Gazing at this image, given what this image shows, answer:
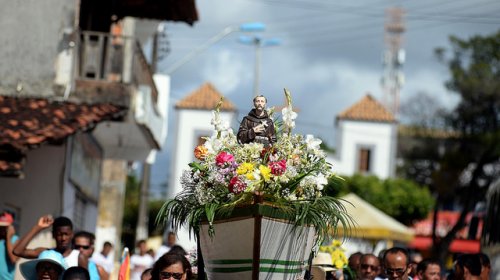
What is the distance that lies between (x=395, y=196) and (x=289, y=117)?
171 ft

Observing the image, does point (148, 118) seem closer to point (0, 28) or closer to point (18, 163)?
point (0, 28)

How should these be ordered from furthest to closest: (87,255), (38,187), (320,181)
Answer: (38,187)
(87,255)
(320,181)

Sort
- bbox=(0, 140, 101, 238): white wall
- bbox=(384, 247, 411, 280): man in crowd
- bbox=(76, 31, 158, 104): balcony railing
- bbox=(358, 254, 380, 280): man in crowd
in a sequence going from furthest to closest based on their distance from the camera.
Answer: bbox=(76, 31, 158, 104): balcony railing < bbox=(0, 140, 101, 238): white wall < bbox=(358, 254, 380, 280): man in crowd < bbox=(384, 247, 411, 280): man in crowd

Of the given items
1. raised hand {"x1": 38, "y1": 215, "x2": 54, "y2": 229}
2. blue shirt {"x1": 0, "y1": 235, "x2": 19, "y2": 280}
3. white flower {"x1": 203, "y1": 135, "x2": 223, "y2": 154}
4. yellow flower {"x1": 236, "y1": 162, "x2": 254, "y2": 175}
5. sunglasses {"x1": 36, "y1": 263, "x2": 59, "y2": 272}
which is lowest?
blue shirt {"x1": 0, "y1": 235, "x2": 19, "y2": 280}

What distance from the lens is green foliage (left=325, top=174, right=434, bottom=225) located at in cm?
6012

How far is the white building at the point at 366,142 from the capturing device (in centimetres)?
6812

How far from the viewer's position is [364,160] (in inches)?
2702

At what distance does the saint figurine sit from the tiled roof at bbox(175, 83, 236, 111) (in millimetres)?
56488

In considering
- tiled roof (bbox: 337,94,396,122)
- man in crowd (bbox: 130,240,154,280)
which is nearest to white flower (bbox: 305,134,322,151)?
man in crowd (bbox: 130,240,154,280)

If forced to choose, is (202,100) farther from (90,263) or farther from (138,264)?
(90,263)

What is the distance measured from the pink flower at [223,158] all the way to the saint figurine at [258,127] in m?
0.42

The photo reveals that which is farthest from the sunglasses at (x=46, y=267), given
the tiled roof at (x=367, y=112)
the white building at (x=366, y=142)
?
the tiled roof at (x=367, y=112)

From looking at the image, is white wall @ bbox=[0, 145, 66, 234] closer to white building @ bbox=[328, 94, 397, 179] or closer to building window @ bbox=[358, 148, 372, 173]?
white building @ bbox=[328, 94, 397, 179]

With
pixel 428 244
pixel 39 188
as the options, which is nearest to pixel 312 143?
pixel 39 188
